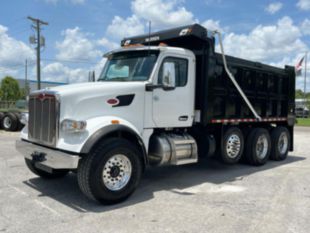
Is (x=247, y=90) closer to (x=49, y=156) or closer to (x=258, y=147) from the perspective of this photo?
(x=258, y=147)

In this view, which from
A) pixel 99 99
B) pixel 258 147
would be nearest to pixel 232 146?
pixel 258 147

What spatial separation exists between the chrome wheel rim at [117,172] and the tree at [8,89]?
190 ft

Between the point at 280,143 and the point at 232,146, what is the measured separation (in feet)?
8.73

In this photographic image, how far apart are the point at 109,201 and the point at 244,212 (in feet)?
6.83

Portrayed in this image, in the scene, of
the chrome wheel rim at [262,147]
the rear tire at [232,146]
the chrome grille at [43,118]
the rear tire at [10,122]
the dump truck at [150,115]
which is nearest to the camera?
the dump truck at [150,115]

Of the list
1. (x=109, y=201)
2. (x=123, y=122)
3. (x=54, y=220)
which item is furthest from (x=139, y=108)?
(x=54, y=220)

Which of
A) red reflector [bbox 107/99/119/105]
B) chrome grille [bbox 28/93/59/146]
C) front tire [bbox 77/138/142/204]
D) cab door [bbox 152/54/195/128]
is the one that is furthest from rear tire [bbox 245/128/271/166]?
chrome grille [bbox 28/93/59/146]

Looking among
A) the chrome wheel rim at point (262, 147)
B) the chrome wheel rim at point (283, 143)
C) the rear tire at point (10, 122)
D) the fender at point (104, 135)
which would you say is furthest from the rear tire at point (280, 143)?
the rear tire at point (10, 122)

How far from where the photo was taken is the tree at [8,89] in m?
57.2

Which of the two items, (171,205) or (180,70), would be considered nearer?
(171,205)

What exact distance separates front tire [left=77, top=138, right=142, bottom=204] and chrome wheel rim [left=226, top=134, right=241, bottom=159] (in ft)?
10.0

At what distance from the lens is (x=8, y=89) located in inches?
2256

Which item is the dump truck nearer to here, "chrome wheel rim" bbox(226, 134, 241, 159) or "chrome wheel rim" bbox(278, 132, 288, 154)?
"chrome wheel rim" bbox(226, 134, 241, 159)

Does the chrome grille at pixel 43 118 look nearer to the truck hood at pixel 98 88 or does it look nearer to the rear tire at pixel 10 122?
the truck hood at pixel 98 88
